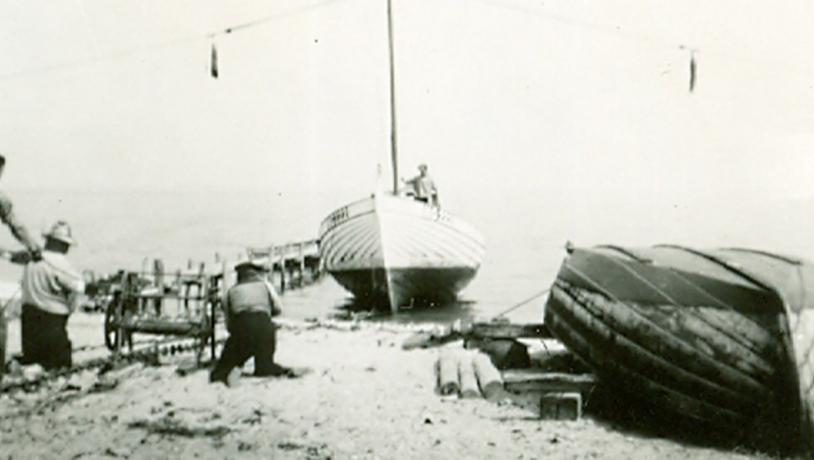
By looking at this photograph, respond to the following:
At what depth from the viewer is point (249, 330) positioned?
29.3 feet

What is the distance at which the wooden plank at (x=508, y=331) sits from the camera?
10.1 meters

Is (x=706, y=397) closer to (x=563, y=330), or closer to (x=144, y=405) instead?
(x=563, y=330)

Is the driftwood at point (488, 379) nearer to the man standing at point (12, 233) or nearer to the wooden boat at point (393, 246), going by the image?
the man standing at point (12, 233)

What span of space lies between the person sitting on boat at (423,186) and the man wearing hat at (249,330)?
13473 mm

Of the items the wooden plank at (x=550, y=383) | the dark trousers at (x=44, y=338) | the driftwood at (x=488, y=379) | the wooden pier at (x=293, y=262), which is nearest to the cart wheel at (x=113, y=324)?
the dark trousers at (x=44, y=338)

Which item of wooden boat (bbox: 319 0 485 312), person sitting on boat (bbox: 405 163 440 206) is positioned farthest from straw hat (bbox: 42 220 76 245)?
person sitting on boat (bbox: 405 163 440 206)

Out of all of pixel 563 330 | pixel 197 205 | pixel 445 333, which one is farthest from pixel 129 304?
pixel 197 205

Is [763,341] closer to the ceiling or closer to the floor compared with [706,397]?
closer to the ceiling

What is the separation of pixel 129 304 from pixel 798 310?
7.81 meters

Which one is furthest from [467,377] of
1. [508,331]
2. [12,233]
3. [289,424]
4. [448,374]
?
[12,233]

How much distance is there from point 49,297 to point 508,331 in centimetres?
525

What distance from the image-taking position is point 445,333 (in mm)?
11148

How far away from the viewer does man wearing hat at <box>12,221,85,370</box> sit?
8.49 metres

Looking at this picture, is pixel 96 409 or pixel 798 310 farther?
pixel 96 409
